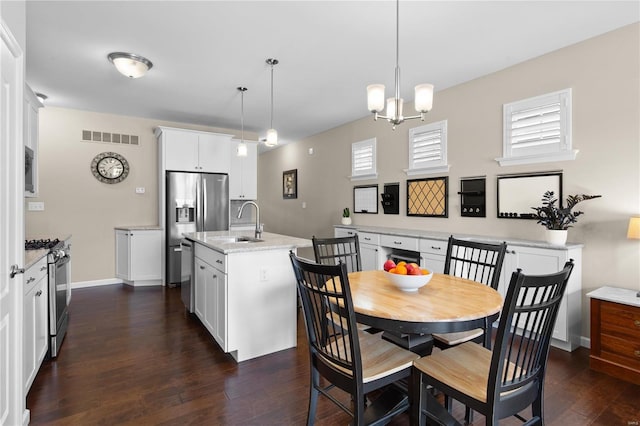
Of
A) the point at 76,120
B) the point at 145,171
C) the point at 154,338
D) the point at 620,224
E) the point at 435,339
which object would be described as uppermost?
the point at 76,120

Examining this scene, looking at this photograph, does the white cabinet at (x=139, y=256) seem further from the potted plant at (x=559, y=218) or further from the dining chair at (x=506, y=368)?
the potted plant at (x=559, y=218)

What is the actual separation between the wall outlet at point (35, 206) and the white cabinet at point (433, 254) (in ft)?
17.4

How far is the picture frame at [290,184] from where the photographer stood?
7.32 meters

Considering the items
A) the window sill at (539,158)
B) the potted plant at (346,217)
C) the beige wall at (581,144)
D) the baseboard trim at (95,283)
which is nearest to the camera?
the beige wall at (581,144)

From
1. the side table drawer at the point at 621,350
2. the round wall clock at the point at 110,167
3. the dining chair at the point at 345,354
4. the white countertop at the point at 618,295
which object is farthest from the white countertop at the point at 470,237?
the round wall clock at the point at 110,167

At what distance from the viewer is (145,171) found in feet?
18.0

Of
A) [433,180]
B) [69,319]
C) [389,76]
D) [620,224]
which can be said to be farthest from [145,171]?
→ [620,224]

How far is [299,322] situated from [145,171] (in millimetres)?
3816

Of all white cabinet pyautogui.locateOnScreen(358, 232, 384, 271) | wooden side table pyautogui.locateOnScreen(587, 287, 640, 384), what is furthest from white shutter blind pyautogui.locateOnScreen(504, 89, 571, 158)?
white cabinet pyautogui.locateOnScreen(358, 232, 384, 271)

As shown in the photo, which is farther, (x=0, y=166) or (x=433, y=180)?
(x=433, y=180)

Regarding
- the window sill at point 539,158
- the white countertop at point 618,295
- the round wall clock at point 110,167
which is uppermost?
the round wall clock at point 110,167

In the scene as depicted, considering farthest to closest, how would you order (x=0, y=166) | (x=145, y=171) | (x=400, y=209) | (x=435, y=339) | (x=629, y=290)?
(x=145, y=171) → (x=400, y=209) → (x=629, y=290) → (x=435, y=339) → (x=0, y=166)

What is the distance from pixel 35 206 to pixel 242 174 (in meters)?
3.02

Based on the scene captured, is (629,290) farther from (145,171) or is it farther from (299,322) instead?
(145,171)
